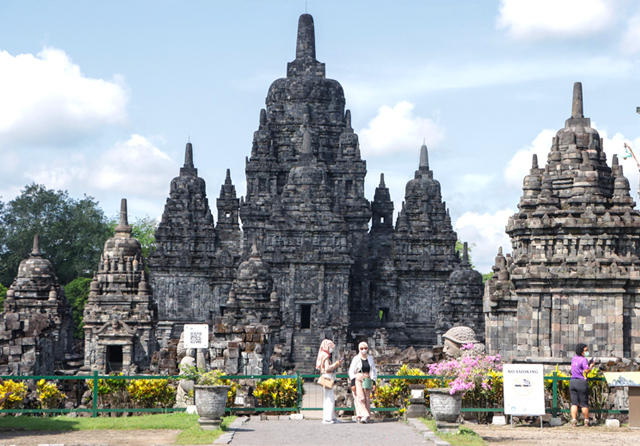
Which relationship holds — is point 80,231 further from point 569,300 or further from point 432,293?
point 569,300

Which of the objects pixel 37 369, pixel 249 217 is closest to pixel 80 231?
pixel 249 217

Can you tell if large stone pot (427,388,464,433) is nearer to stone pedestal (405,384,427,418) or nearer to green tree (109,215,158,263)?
stone pedestal (405,384,427,418)

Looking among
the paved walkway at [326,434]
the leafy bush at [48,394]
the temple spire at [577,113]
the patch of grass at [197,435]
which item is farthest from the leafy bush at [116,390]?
the temple spire at [577,113]

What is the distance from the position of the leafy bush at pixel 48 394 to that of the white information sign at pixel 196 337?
124 inches

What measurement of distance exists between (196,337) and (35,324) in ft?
35.0

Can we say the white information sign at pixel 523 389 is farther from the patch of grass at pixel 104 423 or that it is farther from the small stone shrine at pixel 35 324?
the small stone shrine at pixel 35 324

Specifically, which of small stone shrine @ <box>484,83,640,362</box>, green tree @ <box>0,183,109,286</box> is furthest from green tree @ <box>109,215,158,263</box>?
small stone shrine @ <box>484,83,640,362</box>

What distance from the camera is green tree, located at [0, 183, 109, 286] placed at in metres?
86.9

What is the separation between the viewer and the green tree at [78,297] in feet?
251

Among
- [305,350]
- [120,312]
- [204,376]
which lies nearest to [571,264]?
[204,376]

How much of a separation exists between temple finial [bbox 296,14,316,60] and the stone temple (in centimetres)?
6

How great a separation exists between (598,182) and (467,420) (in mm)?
13426

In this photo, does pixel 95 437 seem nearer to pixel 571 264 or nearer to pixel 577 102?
pixel 571 264

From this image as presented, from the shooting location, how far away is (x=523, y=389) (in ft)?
67.8
